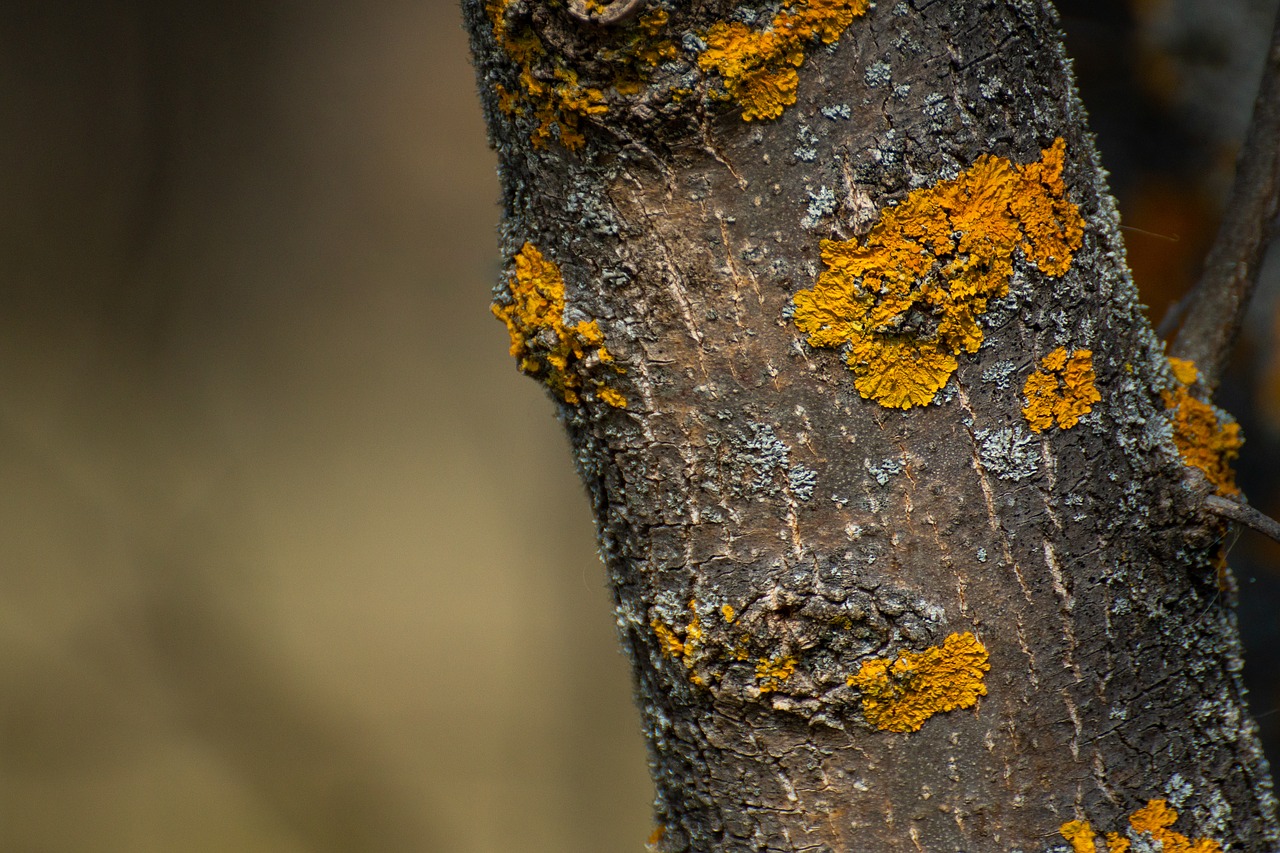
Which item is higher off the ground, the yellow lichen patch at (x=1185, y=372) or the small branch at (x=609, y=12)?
the small branch at (x=609, y=12)

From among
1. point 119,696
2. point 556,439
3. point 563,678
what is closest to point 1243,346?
point 556,439

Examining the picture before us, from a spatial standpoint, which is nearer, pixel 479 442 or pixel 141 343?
pixel 141 343

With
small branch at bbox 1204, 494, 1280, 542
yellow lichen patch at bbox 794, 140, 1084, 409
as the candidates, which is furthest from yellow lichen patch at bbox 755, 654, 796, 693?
small branch at bbox 1204, 494, 1280, 542

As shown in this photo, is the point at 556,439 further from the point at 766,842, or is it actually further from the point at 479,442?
the point at 766,842

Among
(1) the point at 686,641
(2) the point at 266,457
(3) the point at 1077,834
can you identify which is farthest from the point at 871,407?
(2) the point at 266,457

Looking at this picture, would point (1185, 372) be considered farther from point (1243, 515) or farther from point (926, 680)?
point (926, 680)

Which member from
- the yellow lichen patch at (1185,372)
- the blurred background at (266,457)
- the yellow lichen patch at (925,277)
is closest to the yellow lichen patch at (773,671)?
the yellow lichen patch at (925,277)

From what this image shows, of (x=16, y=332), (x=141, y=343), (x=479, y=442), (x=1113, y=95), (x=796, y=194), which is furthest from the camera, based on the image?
(x=479, y=442)

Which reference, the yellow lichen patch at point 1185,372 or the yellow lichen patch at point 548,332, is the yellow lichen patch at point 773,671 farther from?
the yellow lichen patch at point 1185,372
